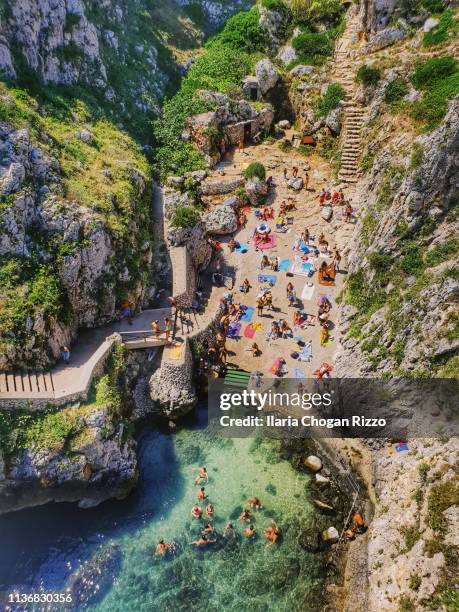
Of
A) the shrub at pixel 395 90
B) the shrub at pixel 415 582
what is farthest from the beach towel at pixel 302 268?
the shrub at pixel 415 582

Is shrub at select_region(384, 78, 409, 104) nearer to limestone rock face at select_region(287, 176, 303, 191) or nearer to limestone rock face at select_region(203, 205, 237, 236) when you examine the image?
limestone rock face at select_region(287, 176, 303, 191)

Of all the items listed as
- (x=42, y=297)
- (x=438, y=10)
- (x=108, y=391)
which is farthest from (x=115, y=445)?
(x=438, y=10)

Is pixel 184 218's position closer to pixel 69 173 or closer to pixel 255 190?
pixel 69 173

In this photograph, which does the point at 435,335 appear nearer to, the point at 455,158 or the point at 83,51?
the point at 455,158

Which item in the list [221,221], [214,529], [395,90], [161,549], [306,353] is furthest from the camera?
[221,221]

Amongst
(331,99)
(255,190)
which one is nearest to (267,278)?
(255,190)
